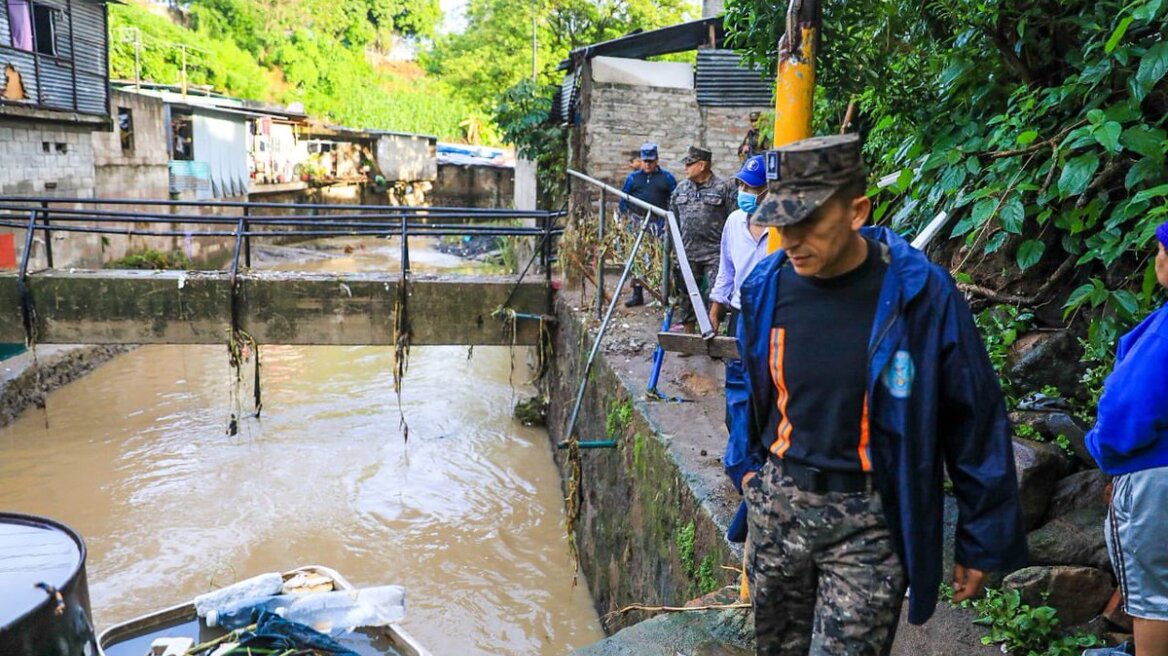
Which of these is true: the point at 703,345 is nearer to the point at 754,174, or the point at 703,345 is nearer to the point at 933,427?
the point at 754,174

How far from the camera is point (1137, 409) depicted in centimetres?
220

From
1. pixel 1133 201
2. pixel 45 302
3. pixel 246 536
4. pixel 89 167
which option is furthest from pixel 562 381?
pixel 89 167

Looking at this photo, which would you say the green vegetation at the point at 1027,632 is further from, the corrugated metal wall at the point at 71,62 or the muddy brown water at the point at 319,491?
the corrugated metal wall at the point at 71,62

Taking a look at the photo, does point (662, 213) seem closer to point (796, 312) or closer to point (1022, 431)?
point (1022, 431)

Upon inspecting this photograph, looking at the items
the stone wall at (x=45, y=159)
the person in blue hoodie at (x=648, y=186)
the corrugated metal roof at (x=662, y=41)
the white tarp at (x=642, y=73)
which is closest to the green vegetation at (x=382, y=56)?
the white tarp at (x=642, y=73)

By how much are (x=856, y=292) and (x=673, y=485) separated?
2.54 meters

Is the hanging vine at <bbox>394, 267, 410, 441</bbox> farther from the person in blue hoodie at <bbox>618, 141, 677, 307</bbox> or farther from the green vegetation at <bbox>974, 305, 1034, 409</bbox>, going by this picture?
the green vegetation at <bbox>974, 305, 1034, 409</bbox>

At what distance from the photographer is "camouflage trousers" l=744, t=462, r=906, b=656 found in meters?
1.86

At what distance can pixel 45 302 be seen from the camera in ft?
28.1

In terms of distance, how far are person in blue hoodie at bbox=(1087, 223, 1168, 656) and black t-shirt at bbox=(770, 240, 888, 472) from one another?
890mm

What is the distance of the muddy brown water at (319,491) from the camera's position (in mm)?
6613

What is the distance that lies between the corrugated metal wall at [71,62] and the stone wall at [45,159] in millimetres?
490

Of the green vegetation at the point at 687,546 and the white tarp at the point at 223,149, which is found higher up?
the white tarp at the point at 223,149

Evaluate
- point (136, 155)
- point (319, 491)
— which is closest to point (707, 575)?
point (319, 491)
